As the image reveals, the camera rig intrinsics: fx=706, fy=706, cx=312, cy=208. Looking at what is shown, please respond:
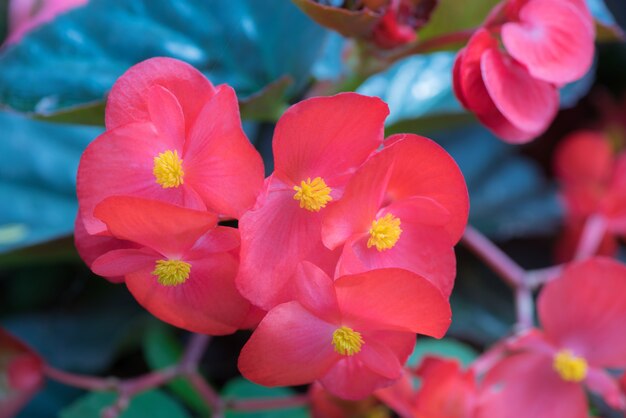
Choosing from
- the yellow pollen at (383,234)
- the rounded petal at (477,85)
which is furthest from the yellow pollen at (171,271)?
the rounded petal at (477,85)

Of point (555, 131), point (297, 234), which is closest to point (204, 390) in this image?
point (297, 234)

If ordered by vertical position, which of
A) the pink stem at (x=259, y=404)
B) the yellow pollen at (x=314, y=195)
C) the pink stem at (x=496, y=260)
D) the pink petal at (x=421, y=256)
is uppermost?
the yellow pollen at (x=314, y=195)

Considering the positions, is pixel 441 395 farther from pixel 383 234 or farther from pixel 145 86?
pixel 145 86

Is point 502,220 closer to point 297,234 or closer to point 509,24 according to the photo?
point 509,24

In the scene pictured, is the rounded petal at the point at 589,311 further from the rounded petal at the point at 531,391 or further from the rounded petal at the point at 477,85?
the rounded petal at the point at 477,85

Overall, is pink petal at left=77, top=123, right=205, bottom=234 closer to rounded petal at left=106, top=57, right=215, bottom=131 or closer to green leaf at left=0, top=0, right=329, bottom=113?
rounded petal at left=106, top=57, right=215, bottom=131
